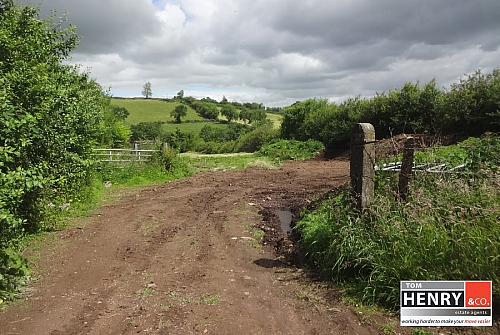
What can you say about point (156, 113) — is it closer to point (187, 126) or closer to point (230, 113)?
point (187, 126)

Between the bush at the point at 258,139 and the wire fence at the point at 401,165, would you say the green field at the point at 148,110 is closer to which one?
the bush at the point at 258,139

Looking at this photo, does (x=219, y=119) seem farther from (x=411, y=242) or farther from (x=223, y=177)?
(x=411, y=242)

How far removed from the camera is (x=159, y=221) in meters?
8.48

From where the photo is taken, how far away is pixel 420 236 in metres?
3.89

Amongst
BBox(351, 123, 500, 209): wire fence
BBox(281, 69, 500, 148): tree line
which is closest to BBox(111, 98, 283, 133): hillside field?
BBox(281, 69, 500, 148): tree line

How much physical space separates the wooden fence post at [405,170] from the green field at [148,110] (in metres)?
69.5

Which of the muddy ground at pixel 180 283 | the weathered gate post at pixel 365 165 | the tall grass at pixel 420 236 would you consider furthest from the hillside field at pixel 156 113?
the tall grass at pixel 420 236

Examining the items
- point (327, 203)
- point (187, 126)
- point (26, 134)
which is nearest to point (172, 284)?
point (26, 134)

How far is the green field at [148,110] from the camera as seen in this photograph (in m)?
73.6

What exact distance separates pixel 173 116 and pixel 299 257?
253 ft

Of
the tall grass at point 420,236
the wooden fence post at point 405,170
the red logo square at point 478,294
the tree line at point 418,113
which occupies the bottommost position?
the red logo square at point 478,294

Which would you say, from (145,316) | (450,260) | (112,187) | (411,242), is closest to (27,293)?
(145,316)

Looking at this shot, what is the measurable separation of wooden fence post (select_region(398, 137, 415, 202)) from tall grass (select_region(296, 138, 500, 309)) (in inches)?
4.3

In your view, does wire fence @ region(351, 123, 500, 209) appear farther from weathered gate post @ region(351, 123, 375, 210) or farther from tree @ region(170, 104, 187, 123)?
tree @ region(170, 104, 187, 123)
